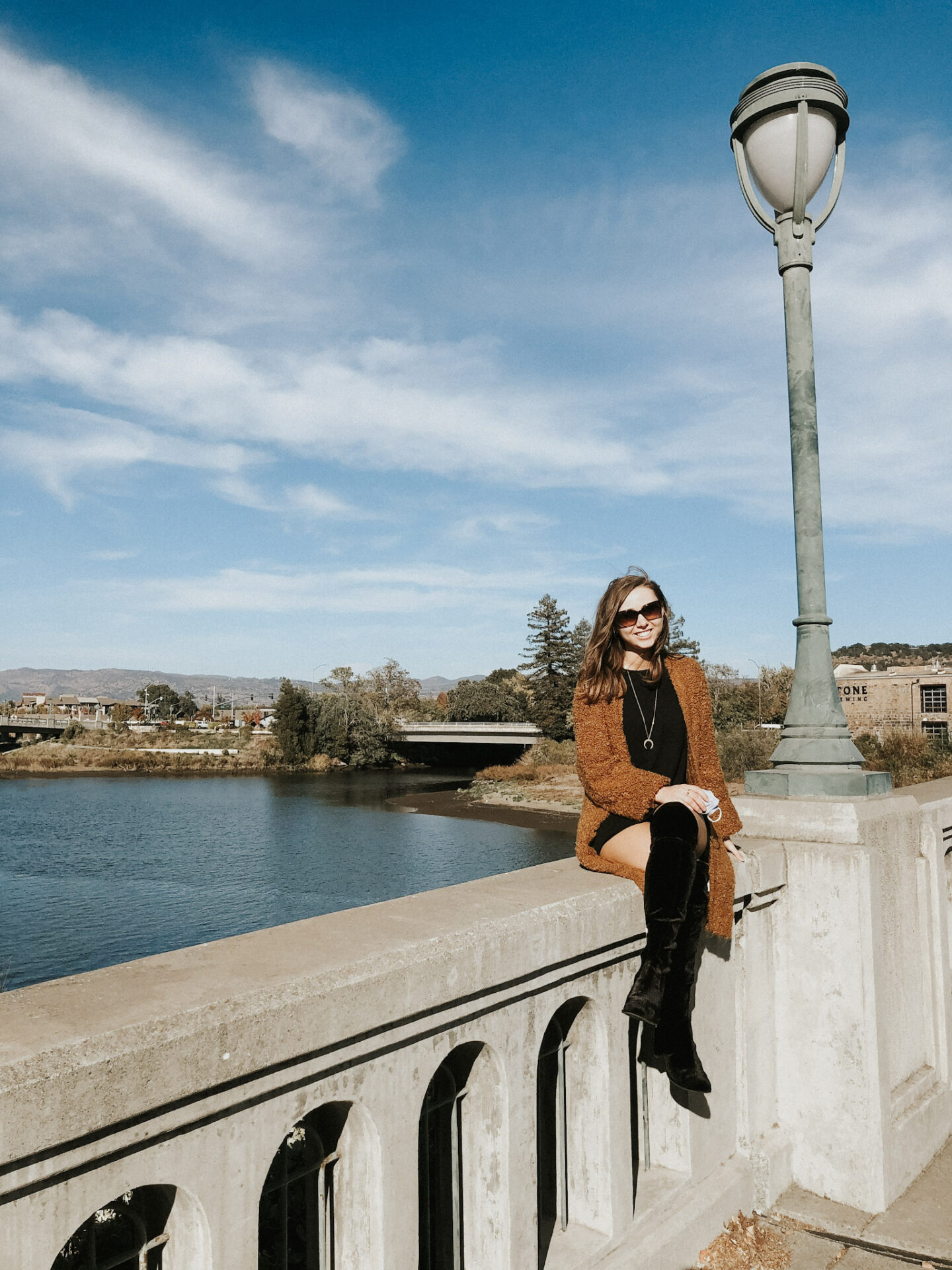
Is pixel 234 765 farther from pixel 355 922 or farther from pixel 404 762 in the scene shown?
pixel 355 922

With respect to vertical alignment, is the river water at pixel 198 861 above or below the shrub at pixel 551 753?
below

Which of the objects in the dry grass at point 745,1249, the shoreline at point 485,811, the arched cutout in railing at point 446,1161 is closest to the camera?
the arched cutout in railing at point 446,1161

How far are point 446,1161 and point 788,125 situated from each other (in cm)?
363

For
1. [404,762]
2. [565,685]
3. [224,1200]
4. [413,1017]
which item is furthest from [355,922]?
[404,762]

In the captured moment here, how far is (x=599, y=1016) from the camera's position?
2.25 m

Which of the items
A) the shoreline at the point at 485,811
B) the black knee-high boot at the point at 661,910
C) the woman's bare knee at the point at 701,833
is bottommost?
the shoreline at the point at 485,811

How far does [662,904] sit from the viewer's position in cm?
227

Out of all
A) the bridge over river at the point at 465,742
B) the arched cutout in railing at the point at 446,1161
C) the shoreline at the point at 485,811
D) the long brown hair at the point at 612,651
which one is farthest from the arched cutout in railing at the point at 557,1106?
the bridge over river at the point at 465,742

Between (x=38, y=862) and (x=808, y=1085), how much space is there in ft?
86.0

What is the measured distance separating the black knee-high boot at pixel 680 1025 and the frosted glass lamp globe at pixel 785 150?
107 inches

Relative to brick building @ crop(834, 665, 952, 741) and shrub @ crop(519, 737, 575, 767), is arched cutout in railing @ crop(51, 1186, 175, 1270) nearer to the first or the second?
shrub @ crop(519, 737, 575, 767)

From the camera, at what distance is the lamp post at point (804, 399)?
10.7 feet

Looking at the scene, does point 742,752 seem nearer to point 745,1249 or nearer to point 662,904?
point 745,1249

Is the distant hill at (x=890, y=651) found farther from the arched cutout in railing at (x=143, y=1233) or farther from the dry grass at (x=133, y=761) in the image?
the arched cutout in railing at (x=143, y=1233)
